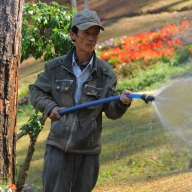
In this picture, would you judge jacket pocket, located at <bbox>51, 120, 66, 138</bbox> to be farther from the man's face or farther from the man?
the man's face

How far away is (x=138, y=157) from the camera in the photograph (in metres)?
8.51

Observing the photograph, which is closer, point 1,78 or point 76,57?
point 76,57

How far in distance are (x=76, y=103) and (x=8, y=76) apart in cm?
94

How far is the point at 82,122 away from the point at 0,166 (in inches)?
46.6

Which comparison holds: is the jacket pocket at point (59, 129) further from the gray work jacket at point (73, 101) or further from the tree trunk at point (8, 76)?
the tree trunk at point (8, 76)

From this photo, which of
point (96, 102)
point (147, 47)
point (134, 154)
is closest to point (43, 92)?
point (96, 102)

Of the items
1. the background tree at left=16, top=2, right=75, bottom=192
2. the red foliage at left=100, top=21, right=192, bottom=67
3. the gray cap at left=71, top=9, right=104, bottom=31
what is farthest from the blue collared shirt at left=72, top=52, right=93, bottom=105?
the red foliage at left=100, top=21, right=192, bottom=67

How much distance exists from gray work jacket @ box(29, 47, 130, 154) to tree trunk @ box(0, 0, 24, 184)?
0.56m

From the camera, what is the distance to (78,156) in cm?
468

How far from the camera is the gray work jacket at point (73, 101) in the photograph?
4.59 meters

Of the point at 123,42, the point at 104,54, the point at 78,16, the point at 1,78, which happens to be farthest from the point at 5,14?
the point at 123,42

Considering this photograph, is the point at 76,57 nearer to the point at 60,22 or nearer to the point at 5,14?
the point at 5,14

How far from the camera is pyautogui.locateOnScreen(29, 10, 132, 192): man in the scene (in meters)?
4.60

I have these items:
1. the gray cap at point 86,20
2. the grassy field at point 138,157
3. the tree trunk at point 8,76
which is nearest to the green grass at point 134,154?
the grassy field at point 138,157
